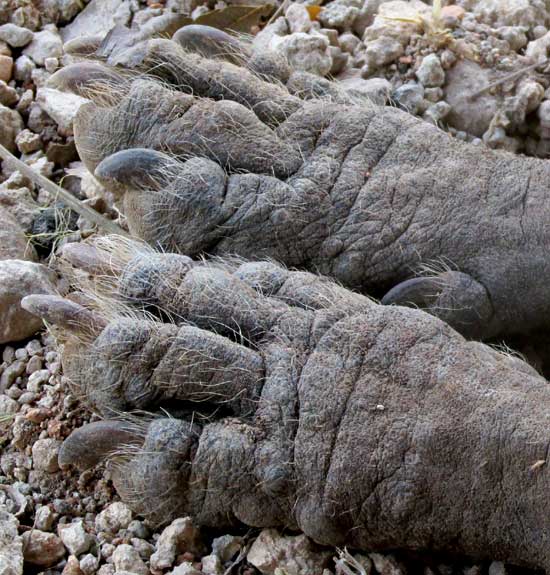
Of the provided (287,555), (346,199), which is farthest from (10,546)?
(346,199)

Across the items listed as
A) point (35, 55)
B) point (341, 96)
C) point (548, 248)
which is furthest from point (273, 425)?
point (35, 55)

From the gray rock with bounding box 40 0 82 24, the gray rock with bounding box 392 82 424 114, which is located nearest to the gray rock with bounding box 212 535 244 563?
the gray rock with bounding box 392 82 424 114

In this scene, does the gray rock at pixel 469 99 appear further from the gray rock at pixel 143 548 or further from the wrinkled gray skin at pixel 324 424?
the gray rock at pixel 143 548

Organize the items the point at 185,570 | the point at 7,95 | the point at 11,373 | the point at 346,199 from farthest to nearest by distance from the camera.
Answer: the point at 7,95, the point at 11,373, the point at 346,199, the point at 185,570

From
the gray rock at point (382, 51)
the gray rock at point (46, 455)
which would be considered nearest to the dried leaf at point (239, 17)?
the gray rock at point (382, 51)

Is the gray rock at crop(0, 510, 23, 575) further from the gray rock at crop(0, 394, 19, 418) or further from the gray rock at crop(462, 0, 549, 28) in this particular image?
the gray rock at crop(462, 0, 549, 28)

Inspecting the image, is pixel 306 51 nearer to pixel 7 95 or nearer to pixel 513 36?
pixel 513 36

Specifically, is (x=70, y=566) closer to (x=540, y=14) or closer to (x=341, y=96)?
(x=341, y=96)
